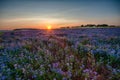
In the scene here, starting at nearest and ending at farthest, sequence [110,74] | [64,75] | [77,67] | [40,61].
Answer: [64,75], [110,74], [77,67], [40,61]

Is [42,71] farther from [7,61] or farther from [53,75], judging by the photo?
[7,61]

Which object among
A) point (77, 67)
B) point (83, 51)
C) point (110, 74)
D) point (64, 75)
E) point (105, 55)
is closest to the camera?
point (64, 75)

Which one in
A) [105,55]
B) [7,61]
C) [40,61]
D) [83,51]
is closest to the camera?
[40,61]

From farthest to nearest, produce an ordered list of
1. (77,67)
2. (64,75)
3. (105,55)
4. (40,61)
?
1. (105,55)
2. (40,61)
3. (77,67)
4. (64,75)

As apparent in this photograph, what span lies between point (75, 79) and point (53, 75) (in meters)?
0.49

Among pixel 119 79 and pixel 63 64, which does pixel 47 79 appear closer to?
pixel 63 64

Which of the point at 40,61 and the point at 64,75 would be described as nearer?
the point at 64,75

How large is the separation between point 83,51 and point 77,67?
1946 millimetres

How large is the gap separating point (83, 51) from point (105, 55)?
86cm

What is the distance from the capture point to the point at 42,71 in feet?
14.9

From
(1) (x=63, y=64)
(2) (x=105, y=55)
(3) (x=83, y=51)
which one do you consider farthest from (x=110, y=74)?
(3) (x=83, y=51)

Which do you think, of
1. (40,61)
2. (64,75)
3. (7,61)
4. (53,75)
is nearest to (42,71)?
(53,75)

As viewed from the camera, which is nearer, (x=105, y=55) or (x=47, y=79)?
(x=47, y=79)

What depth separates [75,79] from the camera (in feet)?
14.5
